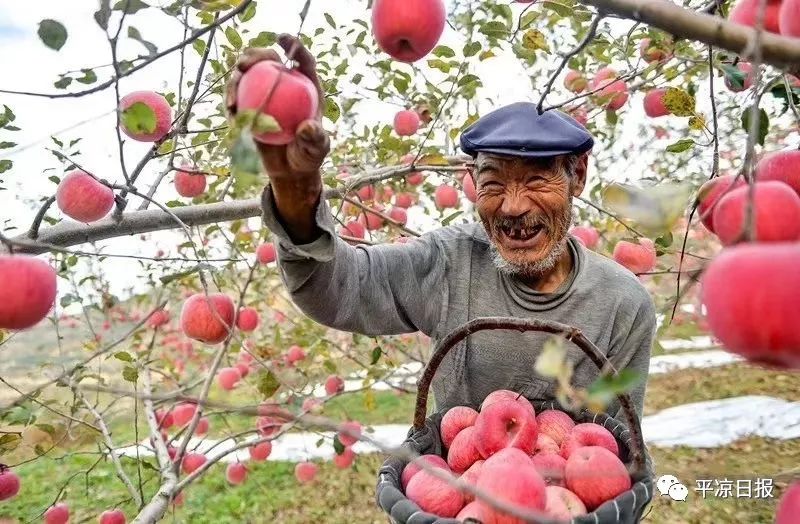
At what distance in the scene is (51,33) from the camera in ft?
3.62

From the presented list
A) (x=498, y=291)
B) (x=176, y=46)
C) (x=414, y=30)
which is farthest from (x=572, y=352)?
(x=176, y=46)

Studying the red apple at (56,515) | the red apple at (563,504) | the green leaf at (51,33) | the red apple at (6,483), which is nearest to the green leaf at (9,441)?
the red apple at (6,483)

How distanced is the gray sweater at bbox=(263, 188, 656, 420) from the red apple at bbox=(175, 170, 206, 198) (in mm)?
1074

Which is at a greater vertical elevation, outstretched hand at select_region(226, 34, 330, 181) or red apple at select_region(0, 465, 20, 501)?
outstretched hand at select_region(226, 34, 330, 181)

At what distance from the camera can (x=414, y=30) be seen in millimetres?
1024

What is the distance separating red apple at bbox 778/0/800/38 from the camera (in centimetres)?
72

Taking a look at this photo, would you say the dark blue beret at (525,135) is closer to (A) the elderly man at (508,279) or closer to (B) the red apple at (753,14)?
(A) the elderly man at (508,279)

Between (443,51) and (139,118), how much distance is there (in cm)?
137

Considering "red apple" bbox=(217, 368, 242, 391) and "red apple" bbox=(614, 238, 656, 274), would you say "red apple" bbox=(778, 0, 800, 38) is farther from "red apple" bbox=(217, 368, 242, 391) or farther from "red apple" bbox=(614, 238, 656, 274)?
"red apple" bbox=(217, 368, 242, 391)

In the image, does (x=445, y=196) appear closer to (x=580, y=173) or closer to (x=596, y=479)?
(x=580, y=173)

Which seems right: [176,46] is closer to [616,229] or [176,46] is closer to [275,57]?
[275,57]

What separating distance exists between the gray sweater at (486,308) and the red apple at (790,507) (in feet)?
2.86

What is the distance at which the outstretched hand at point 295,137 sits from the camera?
0.85m

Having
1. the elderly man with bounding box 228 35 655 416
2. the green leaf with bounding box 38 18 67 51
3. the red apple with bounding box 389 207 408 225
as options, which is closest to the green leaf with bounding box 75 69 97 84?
the green leaf with bounding box 38 18 67 51
